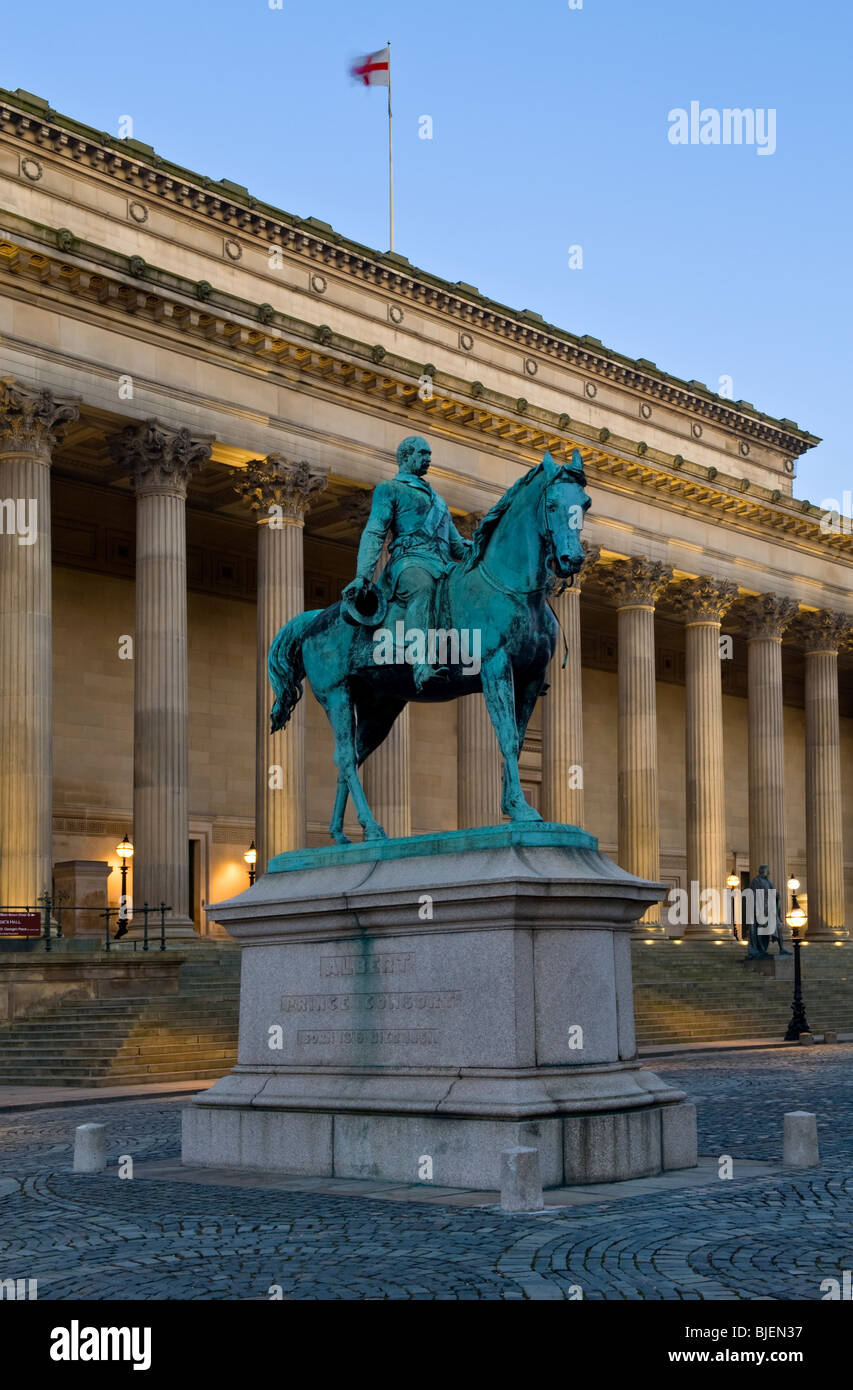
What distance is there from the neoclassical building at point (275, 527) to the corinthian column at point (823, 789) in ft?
0.39

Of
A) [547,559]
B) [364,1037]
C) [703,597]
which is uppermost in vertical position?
[703,597]

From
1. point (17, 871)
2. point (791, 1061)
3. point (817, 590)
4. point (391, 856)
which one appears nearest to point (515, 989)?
point (391, 856)

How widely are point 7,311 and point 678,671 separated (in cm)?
4004

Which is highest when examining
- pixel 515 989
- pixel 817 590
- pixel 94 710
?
pixel 817 590

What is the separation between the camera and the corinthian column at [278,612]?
4206 cm

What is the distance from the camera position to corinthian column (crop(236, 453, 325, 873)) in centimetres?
4206

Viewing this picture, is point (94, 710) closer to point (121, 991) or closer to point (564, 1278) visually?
point (121, 991)

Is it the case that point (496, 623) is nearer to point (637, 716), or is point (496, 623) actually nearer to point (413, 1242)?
point (413, 1242)

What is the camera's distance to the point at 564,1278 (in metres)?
9.86

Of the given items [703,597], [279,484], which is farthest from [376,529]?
[703,597]

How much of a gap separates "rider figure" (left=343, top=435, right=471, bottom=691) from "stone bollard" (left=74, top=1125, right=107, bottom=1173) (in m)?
5.51

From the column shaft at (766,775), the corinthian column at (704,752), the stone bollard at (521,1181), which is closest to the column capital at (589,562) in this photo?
the corinthian column at (704,752)

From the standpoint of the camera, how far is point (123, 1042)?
99.8 feet

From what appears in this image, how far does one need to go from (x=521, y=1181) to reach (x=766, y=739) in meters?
48.2
